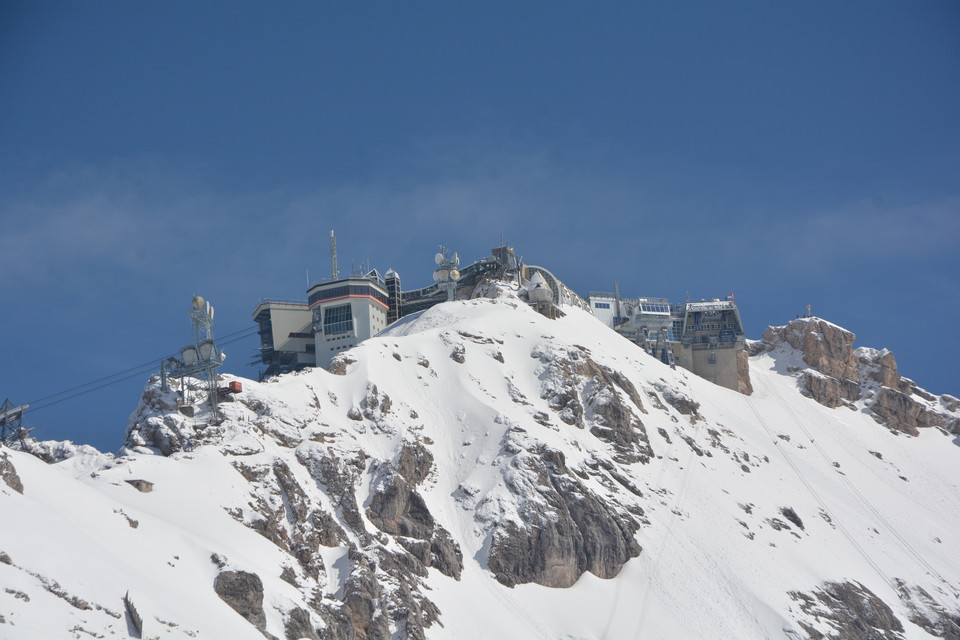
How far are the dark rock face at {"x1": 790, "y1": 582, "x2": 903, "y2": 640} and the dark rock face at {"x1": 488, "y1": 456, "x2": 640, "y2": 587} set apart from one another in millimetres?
19379

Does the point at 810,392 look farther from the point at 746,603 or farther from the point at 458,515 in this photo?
the point at 458,515

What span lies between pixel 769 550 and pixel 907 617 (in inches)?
635

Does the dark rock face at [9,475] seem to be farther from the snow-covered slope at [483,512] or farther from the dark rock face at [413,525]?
the dark rock face at [413,525]

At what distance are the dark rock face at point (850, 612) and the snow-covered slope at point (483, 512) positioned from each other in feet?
1.15

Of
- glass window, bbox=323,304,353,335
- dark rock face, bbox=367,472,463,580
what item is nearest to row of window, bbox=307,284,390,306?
glass window, bbox=323,304,353,335

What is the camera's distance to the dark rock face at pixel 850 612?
102 meters

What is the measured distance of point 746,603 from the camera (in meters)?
101

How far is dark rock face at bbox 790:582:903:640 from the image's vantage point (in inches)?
4013

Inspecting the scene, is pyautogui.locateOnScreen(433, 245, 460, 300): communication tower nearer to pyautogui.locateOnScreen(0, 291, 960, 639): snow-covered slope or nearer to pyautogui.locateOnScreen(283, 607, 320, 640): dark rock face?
pyautogui.locateOnScreen(0, 291, 960, 639): snow-covered slope

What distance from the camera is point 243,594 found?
72.1 metres

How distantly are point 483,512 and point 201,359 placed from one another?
33.7 metres

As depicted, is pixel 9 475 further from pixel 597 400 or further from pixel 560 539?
pixel 597 400

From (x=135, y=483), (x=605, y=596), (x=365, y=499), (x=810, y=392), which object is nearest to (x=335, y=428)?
(x=365, y=499)

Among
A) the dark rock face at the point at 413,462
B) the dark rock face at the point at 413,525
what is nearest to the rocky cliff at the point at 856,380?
the dark rock face at the point at 413,462
